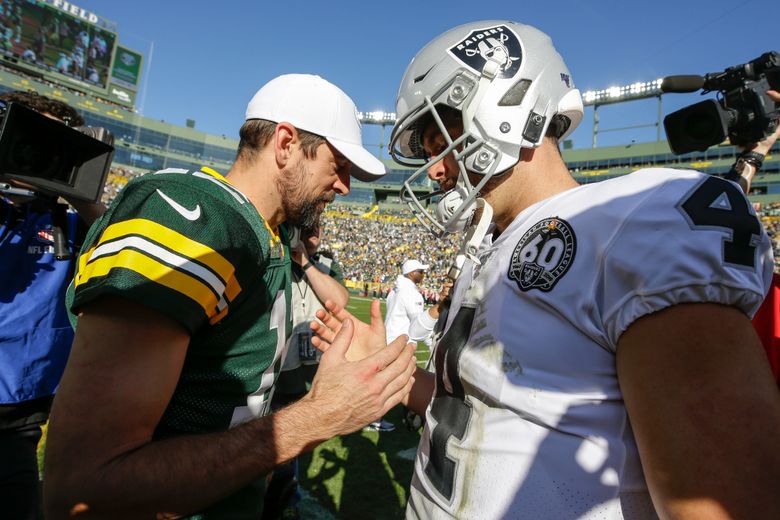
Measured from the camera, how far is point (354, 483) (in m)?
4.54

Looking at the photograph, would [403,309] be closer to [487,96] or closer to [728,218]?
[487,96]

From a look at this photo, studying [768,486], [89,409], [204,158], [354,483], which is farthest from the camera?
[204,158]

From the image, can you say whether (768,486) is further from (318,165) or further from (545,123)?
(318,165)

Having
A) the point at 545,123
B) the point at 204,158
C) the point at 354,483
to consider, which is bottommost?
the point at 354,483

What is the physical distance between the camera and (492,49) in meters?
1.71

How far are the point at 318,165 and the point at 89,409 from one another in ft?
5.00

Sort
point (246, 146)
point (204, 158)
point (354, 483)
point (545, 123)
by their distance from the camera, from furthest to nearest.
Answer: point (204, 158) → point (354, 483) → point (246, 146) → point (545, 123)

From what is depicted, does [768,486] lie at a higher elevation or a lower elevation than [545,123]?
lower

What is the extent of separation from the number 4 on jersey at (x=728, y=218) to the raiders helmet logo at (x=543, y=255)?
0.28 m

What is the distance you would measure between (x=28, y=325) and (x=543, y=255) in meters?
3.11

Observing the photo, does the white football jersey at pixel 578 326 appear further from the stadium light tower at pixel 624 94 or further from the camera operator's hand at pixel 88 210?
the stadium light tower at pixel 624 94

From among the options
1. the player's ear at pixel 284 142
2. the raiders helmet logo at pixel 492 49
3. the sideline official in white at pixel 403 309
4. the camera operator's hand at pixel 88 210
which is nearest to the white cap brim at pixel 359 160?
the player's ear at pixel 284 142

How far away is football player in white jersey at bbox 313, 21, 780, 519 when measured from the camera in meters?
0.91

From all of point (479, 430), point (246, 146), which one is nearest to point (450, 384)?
point (479, 430)
